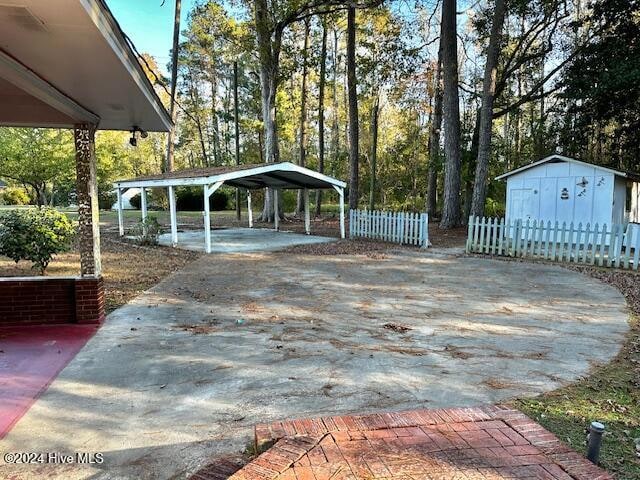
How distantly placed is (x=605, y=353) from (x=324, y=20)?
→ 2117cm

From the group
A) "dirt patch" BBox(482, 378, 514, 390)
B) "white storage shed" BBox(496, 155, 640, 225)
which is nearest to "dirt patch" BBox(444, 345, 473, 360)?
"dirt patch" BBox(482, 378, 514, 390)

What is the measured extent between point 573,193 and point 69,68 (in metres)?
13.7

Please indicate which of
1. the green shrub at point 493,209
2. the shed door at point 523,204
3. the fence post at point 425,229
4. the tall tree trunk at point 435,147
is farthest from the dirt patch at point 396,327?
the green shrub at point 493,209

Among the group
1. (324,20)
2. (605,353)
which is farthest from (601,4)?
(605,353)

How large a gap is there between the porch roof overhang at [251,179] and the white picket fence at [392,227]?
1.37m

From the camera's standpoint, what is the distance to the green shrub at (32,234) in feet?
23.6

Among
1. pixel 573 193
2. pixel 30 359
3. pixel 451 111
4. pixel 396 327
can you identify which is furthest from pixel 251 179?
pixel 30 359

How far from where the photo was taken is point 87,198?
4965mm

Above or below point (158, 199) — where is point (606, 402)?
below

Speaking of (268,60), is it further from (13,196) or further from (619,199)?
(13,196)

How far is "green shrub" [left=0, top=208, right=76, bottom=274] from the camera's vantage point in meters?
7.20

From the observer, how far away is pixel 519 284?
7.83m

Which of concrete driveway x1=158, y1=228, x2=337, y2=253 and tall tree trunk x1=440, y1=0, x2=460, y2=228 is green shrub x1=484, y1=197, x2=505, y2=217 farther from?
concrete driveway x1=158, y1=228, x2=337, y2=253

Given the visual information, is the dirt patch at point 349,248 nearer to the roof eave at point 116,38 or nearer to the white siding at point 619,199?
the white siding at point 619,199
